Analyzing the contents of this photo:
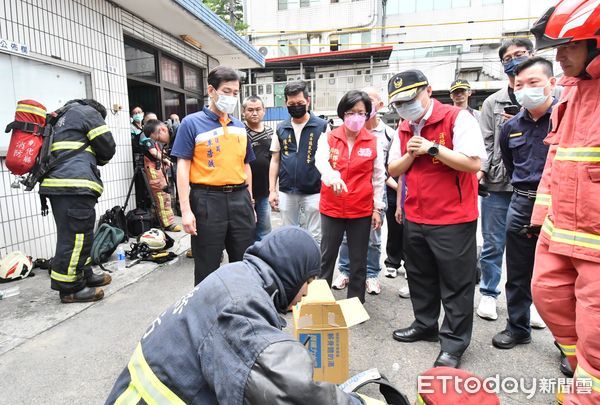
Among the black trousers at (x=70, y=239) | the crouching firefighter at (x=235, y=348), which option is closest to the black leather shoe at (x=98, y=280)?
the black trousers at (x=70, y=239)

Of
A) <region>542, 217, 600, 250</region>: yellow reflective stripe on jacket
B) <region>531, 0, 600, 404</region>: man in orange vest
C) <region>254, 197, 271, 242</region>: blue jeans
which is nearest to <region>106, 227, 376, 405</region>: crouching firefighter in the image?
<region>531, 0, 600, 404</region>: man in orange vest

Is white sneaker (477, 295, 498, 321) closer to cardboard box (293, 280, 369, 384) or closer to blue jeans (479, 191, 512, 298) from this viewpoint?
blue jeans (479, 191, 512, 298)

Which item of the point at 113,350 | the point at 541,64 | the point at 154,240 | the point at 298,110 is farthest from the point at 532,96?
the point at 154,240

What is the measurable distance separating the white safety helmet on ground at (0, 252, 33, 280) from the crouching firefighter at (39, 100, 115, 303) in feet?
2.61

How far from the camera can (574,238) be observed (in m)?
1.65

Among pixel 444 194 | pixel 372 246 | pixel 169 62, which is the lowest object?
pixel 372 246

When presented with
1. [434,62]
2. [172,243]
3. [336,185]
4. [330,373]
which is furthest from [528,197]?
[434,62]

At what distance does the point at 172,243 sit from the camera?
5098mm

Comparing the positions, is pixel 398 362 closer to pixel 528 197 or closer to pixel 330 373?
Result: pixel 330 373

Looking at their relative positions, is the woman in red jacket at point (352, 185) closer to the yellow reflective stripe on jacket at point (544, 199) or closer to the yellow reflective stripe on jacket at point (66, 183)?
the yellow reflective stripe on jacket at point (544, 199)

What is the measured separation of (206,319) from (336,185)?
186 cm

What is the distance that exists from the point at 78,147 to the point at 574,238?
367cm

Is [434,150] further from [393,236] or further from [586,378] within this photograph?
[393,236]

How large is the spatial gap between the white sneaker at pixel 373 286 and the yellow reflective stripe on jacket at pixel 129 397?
2928 millimetres
